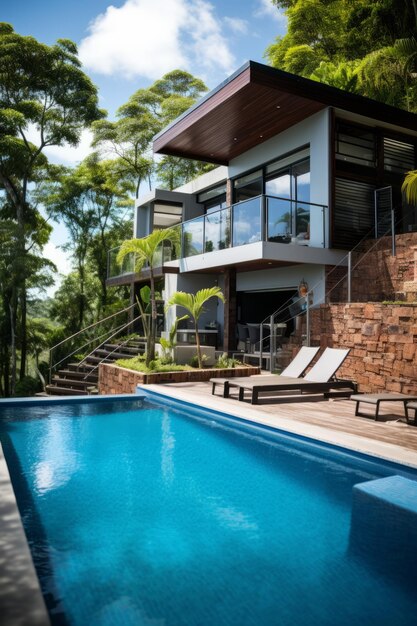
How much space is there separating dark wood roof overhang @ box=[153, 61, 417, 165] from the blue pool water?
8822 mm

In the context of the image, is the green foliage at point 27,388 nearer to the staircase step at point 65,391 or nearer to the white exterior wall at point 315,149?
the staircase step at point 65,391

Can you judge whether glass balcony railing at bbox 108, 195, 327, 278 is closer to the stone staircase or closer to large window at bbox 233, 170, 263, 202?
large window at bbox 233, 170, 263, 202

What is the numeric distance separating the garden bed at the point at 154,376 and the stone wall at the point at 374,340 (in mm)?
1984

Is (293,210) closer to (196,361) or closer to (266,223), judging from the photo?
(266,223)

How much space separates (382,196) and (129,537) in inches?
492

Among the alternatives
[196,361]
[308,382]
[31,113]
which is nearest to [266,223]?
[196,361]

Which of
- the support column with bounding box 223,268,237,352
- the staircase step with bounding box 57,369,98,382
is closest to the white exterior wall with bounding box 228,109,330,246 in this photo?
the support column with bounding box 223,268,237,352

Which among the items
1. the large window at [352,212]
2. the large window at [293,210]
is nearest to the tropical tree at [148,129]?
the large window at [293,210]

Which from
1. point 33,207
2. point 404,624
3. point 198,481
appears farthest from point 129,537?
Result: point 33,207

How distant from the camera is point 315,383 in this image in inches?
320

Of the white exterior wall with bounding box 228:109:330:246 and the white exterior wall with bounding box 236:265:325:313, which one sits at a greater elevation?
the white exterior wall with bounding box 228:109:330:246

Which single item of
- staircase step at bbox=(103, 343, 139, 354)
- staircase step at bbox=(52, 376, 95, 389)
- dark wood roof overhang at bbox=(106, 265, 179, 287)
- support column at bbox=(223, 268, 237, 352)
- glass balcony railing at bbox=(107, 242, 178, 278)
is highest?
glass balcony railing at bbox=(107, 242, 178, 278)

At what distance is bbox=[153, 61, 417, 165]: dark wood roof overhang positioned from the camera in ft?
37.9

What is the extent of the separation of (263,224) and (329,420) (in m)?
6.31
